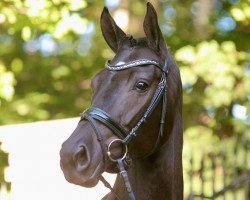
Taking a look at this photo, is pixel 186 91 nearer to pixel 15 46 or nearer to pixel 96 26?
pixel 96 26

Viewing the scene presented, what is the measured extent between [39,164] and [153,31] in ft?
12.0

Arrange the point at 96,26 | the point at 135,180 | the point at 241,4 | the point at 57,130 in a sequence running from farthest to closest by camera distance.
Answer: the point at 96,26, the point at 241,4, the point at 57,130, the point at 135,180

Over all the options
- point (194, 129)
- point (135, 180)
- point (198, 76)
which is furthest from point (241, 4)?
point (135, 180)

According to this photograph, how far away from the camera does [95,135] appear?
3303 mm

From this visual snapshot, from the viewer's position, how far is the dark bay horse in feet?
10.7

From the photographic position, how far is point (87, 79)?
1059 centimetres

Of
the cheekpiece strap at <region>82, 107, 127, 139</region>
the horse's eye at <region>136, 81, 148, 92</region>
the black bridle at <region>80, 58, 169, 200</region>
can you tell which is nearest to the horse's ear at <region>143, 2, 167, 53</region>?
the black bridle at <region>80, 58, 169, 200</region>

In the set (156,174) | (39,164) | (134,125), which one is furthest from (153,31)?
(39,164)

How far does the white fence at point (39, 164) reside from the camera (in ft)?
21.6

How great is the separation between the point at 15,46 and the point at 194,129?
4087 millimetres

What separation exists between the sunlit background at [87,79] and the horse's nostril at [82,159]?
1170 millimetres

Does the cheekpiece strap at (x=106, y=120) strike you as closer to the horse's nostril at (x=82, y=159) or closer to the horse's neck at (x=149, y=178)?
the horse's nostril at (x=82, y=159)

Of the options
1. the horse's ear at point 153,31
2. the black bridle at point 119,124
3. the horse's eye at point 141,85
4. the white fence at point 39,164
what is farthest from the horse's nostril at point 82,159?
the white fence at point 39,164

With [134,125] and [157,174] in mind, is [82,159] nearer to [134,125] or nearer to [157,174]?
[134,125]
